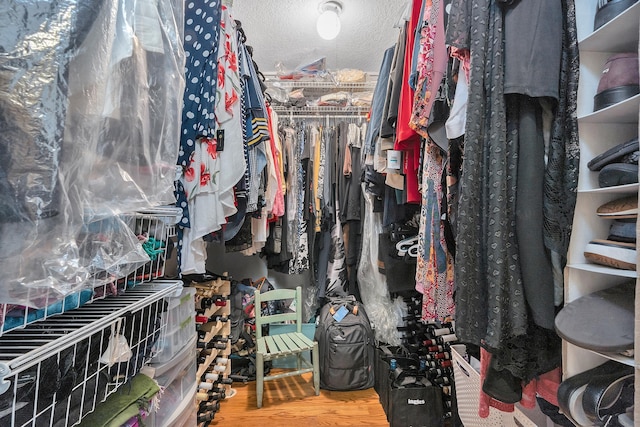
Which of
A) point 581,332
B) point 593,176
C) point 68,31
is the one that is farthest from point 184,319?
point 593,176

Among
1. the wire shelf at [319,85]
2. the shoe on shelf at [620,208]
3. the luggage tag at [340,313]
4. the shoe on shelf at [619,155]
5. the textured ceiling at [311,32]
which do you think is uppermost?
the textured ceiling at [311,32]

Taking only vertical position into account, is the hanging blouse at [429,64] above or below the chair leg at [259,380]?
above

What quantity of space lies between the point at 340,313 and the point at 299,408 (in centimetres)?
55

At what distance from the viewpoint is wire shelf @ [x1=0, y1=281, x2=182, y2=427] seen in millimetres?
391

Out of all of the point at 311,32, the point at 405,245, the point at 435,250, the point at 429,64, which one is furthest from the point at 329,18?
the point at 435,250

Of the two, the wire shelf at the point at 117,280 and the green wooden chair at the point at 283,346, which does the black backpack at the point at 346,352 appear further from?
the wire shelf at the point at 117,280

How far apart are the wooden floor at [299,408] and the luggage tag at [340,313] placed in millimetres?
414

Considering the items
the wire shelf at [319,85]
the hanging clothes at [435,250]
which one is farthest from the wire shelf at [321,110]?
the hanging clothes at [435,250]

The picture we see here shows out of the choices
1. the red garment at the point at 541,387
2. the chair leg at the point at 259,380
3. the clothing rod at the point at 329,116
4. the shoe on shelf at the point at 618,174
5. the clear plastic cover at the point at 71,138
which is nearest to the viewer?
the clear plastic cover at the point at 71,138

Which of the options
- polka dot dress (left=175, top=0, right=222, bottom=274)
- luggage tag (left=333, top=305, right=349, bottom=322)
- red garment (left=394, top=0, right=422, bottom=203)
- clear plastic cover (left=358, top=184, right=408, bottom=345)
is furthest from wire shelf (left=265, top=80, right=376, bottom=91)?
luggage tag (left=333, top=305, right=349, bottom=322)

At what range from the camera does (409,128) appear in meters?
1.09

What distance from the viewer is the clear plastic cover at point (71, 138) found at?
1.09 feet

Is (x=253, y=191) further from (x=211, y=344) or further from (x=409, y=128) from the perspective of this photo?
(x=211, y=344)

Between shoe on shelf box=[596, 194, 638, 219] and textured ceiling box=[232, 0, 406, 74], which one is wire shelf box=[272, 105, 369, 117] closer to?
textured ceiling box=[232, 0, 406, 74]
